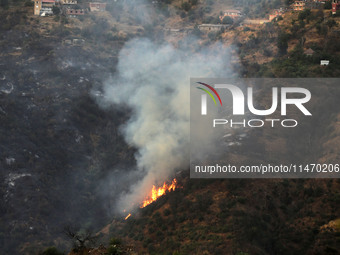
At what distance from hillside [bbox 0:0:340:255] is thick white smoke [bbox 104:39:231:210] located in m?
1.76

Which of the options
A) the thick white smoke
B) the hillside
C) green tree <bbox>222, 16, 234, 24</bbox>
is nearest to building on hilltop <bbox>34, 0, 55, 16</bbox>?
the hillside

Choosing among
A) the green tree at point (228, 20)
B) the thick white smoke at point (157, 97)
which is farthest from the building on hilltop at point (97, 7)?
the green tree at point (228, 20)

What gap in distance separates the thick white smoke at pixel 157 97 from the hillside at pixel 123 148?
1.76 metres

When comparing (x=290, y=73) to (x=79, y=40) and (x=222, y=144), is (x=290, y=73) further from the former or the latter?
(x=79, y=40)

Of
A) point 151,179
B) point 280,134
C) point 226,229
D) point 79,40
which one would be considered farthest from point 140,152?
point 79,40

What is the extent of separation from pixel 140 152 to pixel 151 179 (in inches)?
312

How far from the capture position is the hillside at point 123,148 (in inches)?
2243

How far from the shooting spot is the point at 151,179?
231 feet

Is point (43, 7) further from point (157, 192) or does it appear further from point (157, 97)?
point (157, 192)

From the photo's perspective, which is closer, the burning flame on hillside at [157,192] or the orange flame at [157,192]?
Answer: the burning flame on hillside at [157,192]

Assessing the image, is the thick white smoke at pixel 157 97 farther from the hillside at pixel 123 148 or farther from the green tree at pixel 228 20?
the green tree at pixel 228 20

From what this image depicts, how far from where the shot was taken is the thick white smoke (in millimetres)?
71562

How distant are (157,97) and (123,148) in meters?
9.92

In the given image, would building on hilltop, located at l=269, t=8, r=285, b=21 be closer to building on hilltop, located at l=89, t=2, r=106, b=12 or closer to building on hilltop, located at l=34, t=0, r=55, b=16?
building on hilltop, located at l=89, t=2, r=106, b=12
